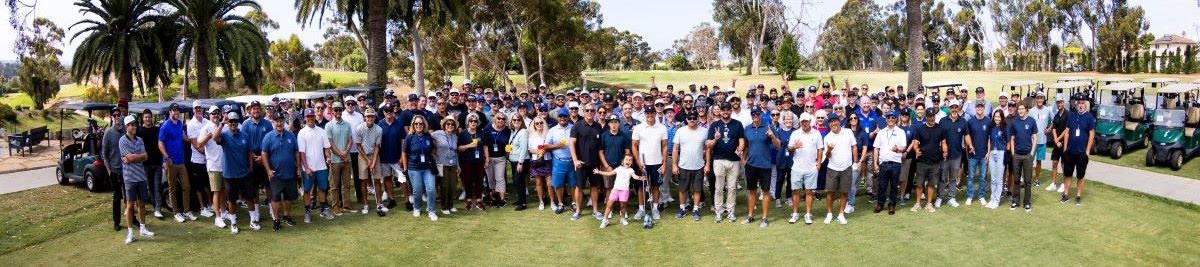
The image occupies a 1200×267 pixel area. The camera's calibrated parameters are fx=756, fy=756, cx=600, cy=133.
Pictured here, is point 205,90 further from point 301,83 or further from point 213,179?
point 301,83

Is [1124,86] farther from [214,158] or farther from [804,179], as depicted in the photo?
[214,158]

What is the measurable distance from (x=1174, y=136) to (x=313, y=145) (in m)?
15.8

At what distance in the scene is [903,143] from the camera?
390 inches

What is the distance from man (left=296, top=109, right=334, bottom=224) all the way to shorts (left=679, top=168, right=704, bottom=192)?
4579mm

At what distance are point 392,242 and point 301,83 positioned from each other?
48.3 m

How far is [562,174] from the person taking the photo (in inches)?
404

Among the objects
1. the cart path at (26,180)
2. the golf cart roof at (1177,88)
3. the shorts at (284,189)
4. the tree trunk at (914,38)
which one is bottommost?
the cart path at (26,180)

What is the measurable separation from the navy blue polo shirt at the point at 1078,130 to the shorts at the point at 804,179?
4.10 m

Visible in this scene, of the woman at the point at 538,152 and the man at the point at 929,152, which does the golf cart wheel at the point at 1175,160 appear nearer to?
the man at the point at 929,152

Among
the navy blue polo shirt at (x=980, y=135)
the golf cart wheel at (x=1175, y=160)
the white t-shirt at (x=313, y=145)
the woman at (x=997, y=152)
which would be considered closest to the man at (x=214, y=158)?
the white t-shirt at (x=313, y=145)

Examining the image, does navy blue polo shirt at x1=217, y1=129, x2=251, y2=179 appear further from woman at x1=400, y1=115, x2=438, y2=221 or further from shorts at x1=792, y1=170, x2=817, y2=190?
shorts at x1=792, y1=170, x2=817, y2=190

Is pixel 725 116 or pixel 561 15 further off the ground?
pixel 561 15

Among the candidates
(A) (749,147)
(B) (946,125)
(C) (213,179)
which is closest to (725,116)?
(A) (749,147)

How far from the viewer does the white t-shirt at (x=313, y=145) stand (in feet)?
31.1
